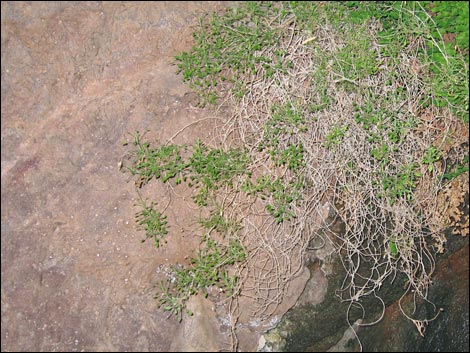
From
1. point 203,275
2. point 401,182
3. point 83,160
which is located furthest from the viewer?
point 401,182

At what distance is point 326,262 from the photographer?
11.1 ft

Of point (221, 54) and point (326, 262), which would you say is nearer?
point (221, 54)

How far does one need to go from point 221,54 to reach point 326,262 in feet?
4.96

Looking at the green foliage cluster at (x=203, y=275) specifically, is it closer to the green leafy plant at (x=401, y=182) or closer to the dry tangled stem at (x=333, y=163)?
the dry tangled stem at (x=333, y=163)

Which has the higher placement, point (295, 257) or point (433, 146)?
point (433, 146)

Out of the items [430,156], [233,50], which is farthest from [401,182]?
[233,50]

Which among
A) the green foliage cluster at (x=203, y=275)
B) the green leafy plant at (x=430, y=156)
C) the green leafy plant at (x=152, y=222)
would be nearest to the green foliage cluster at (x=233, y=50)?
the green leafy plant at (x=152, y=222)

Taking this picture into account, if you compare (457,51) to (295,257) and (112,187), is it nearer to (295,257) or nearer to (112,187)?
(295,257)

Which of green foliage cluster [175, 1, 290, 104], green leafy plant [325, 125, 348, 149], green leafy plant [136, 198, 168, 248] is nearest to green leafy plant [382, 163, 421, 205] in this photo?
green leafy plant [325, 125, 348, 149]

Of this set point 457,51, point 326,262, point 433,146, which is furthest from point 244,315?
point 457,51

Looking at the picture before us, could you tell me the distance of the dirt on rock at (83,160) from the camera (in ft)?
9.30

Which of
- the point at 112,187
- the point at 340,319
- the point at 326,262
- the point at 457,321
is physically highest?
the point at 112,187

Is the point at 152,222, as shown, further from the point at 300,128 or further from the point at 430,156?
the point at 430,156

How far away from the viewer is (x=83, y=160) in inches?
116
